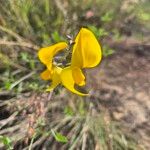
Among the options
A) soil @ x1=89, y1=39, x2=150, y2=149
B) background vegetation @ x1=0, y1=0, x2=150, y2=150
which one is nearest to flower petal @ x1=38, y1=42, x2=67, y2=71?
background vegetation @ x1=0, y1=0, x2=150, y2=150

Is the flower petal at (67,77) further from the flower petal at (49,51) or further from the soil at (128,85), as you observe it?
the soil at (128,85)

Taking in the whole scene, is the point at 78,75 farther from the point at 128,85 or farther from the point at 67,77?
the point at 128,85

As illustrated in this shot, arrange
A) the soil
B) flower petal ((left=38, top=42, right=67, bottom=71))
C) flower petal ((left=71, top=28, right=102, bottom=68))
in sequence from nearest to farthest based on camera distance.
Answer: flower petal ((left=71, top=28, right=102, bottom=68)) → flower petal ((left=38, top=42, right=67, bottom=71)) → the soil

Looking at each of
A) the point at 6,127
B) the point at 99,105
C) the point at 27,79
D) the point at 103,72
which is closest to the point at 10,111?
the point at 6,127

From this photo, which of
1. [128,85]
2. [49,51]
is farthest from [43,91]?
[49,51]

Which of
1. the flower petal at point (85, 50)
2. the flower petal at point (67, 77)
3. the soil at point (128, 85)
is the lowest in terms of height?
the soil at point (128, 85)

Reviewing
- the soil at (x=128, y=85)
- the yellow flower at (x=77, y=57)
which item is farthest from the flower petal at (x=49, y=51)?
the soil at (x=128, y=85)

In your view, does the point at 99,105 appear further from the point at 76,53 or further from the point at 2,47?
the point at 76,53

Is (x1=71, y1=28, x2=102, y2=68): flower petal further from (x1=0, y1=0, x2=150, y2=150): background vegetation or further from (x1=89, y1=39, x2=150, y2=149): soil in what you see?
(x1=89, y1=39, x2=150, y2=149): soil
